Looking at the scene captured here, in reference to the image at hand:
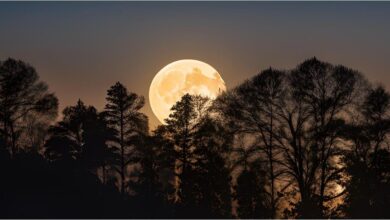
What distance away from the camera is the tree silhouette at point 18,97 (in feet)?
193

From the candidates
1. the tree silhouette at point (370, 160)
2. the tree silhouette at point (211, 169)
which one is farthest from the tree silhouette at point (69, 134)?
the tree silhouette at point (370, 160)

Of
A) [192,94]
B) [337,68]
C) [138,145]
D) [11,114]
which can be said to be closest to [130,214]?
[138,145]

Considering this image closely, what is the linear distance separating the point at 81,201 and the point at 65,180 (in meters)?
3.10

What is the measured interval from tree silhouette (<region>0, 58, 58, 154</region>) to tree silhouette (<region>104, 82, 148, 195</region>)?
24.7 feet

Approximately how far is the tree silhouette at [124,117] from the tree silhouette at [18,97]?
752 centimetres

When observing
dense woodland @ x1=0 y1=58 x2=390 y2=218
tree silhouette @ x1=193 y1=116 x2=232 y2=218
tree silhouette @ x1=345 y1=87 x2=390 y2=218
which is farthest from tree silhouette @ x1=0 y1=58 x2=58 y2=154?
tree silhouette @ x1=345 y1=87 x2=390 y2=218

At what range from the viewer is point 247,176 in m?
48.9

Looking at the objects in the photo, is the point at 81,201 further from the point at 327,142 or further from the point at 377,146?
the point at 377,146

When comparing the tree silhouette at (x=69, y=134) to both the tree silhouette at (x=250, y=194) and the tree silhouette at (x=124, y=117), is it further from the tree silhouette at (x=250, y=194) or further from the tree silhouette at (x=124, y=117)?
the tree silhouette at (x=250, y=194)

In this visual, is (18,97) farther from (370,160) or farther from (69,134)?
(370,160)

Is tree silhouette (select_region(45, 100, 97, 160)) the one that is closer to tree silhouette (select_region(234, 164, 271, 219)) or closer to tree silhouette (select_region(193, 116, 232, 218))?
tree silhouette (select_region(193, 116, 232, 218))

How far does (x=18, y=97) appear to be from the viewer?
60.2 meters

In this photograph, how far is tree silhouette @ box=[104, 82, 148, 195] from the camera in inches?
2312

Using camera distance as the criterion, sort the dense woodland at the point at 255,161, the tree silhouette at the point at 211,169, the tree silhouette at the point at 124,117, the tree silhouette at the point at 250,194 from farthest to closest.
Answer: the tree silhouette at the point at 124,117 < the tree silhouette at the point at 211,169 < the tree silhouette at the point at 250,194 < the dense woodland at the point at 255,161
